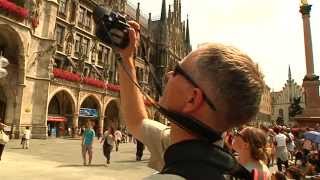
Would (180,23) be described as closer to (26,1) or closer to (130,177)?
(26,1)

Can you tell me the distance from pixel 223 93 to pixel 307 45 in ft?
82.7

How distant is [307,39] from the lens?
24.5 m

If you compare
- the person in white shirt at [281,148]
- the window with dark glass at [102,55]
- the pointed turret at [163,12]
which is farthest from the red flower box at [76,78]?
the pointed turret at [163,12]

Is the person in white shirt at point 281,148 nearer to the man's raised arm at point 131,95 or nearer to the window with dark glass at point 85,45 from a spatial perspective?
the man's raised arm at point 131,95

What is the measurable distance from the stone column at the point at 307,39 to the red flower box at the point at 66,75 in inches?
747

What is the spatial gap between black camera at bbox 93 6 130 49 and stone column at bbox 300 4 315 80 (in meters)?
24.3

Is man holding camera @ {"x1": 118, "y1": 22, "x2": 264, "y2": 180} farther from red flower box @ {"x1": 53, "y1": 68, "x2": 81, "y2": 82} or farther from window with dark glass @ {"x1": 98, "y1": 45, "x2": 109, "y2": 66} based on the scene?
window with dark glass @ {"x1": 98, "y1": 45, "x2": 109, "y2": 66}

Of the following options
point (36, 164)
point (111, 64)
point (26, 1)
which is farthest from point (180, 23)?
point (36, 164)

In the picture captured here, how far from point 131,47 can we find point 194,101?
72 centimetres

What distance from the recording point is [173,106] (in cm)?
132

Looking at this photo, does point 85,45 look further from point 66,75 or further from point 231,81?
point 231,81

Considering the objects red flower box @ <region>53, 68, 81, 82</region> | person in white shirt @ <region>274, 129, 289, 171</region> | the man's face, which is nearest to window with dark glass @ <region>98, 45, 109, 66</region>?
red flower box @ <region>53, 68, 81, 82</region>

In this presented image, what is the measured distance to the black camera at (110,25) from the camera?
1699 mm

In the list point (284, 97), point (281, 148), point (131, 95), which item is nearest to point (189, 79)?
point (131, 95)
